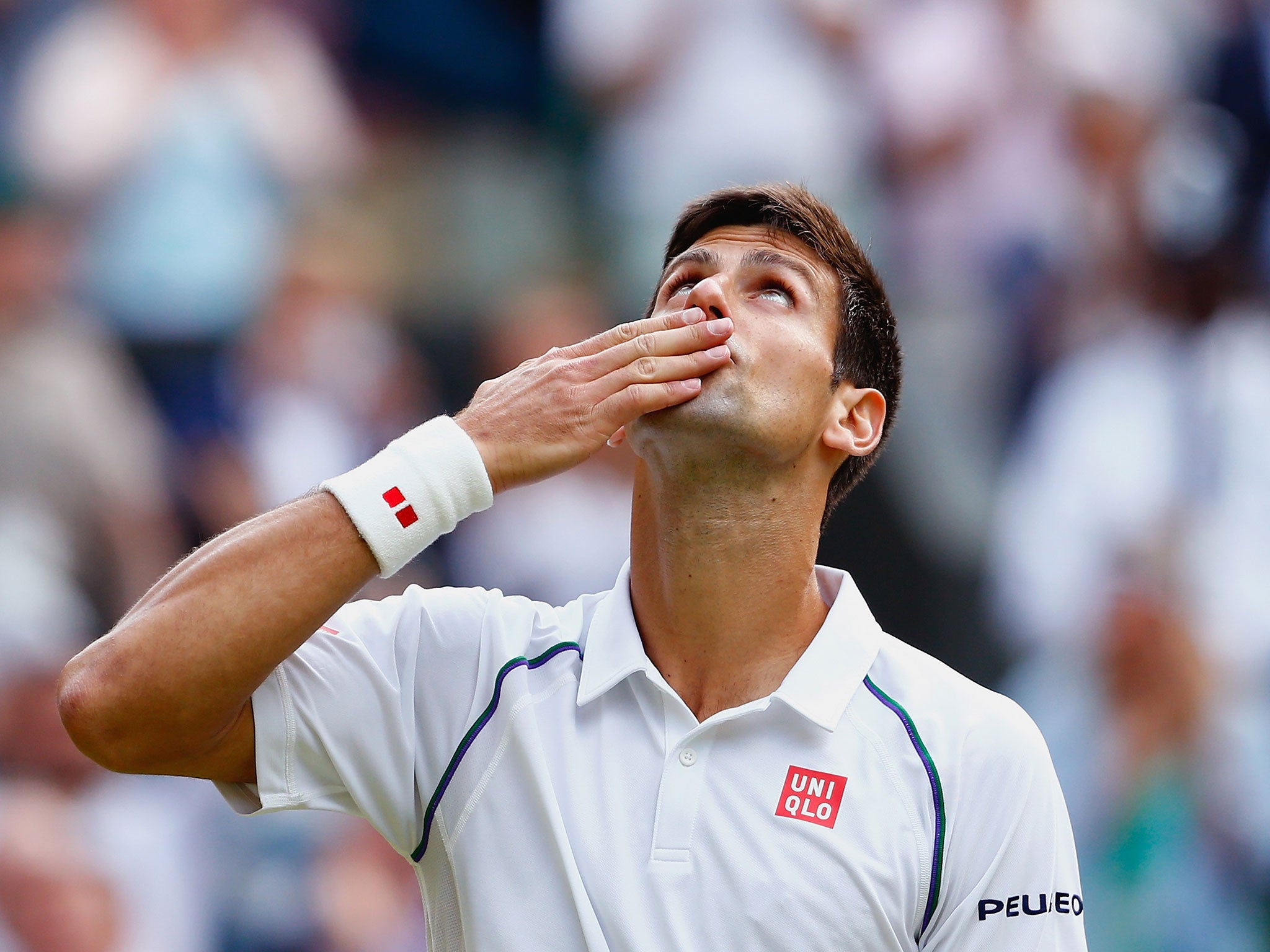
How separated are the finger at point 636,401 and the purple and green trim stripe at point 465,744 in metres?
0.47

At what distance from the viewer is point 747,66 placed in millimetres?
6562

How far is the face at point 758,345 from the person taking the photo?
2449 mm

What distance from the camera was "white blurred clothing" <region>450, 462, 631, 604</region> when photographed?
5777 mm

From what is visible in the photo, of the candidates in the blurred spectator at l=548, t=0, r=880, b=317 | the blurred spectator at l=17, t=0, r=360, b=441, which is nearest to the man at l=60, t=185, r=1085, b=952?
the blurred spectator at l=17, t=0, r=360, b=441

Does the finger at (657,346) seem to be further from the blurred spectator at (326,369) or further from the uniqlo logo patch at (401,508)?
the blurred spectator at (326,369)

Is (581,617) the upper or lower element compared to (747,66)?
lower

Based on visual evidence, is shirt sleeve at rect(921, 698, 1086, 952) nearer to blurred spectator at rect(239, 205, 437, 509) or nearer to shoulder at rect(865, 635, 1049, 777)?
shoulder at rect(865, 635, 1049, 777)

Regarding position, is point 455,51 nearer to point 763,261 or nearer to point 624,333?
point 763,261

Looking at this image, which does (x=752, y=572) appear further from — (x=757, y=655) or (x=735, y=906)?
(x=735, y=906)

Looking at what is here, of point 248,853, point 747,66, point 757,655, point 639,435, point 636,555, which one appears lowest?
point 248,853

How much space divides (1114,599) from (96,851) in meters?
4.32

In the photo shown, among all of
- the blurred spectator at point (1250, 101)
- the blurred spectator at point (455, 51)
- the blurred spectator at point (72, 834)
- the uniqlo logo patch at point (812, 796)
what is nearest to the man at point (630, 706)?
the uniqlo logo patch at point (812, 796)

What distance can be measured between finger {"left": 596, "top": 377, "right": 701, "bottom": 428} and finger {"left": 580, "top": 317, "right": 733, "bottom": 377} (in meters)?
0.05

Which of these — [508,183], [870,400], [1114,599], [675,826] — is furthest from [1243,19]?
[675,826]
